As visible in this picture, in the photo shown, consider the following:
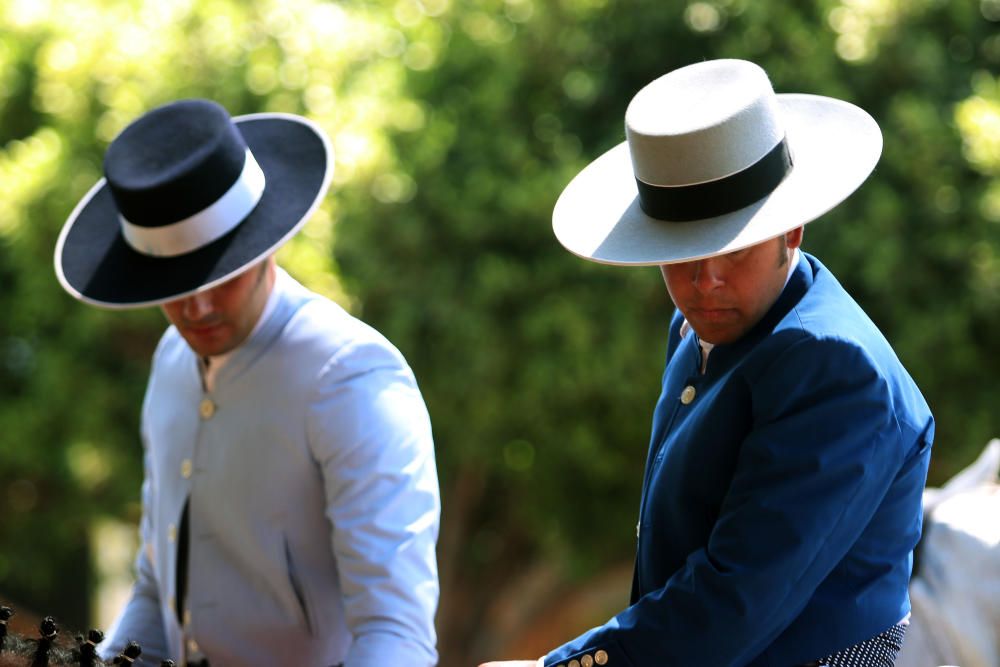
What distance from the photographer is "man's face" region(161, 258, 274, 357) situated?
302 centimetres

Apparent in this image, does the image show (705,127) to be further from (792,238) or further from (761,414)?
(761,414)

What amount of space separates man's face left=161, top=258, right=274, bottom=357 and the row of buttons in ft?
4.00

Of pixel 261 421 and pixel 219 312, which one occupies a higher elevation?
pixel 219 312

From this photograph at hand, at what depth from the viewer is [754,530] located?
209 cm

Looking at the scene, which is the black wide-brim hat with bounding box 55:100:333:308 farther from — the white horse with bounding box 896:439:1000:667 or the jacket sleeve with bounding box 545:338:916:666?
the white horse with bounding box 896:439:1000:667

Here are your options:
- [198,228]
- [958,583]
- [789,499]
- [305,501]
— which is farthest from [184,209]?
[958,583]

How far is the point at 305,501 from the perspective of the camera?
10.2 ft

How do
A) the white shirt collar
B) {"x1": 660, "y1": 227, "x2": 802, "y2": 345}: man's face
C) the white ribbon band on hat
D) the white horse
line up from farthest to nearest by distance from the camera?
the white horse, the white shirt collar, the white ribbon band on hat, {"x1": 660, "y1": 227, "x2": 802, "y2": 345}: man's face

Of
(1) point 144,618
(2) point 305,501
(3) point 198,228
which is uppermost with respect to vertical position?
(3) point 198,228

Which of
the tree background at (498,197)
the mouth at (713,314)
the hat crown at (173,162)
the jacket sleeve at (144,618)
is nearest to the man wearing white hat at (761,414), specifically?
the mouth at (713,314)

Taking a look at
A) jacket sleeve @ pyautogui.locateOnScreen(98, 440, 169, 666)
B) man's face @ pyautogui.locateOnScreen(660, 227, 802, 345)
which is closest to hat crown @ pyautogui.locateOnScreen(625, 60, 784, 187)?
man's face @ pyautogui.locateOnScreen(660, 227, 802, 345)

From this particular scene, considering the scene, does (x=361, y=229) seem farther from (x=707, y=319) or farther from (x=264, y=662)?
(x=707, y=319)

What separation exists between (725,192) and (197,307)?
1.30 meters

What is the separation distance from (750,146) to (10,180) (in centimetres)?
704
